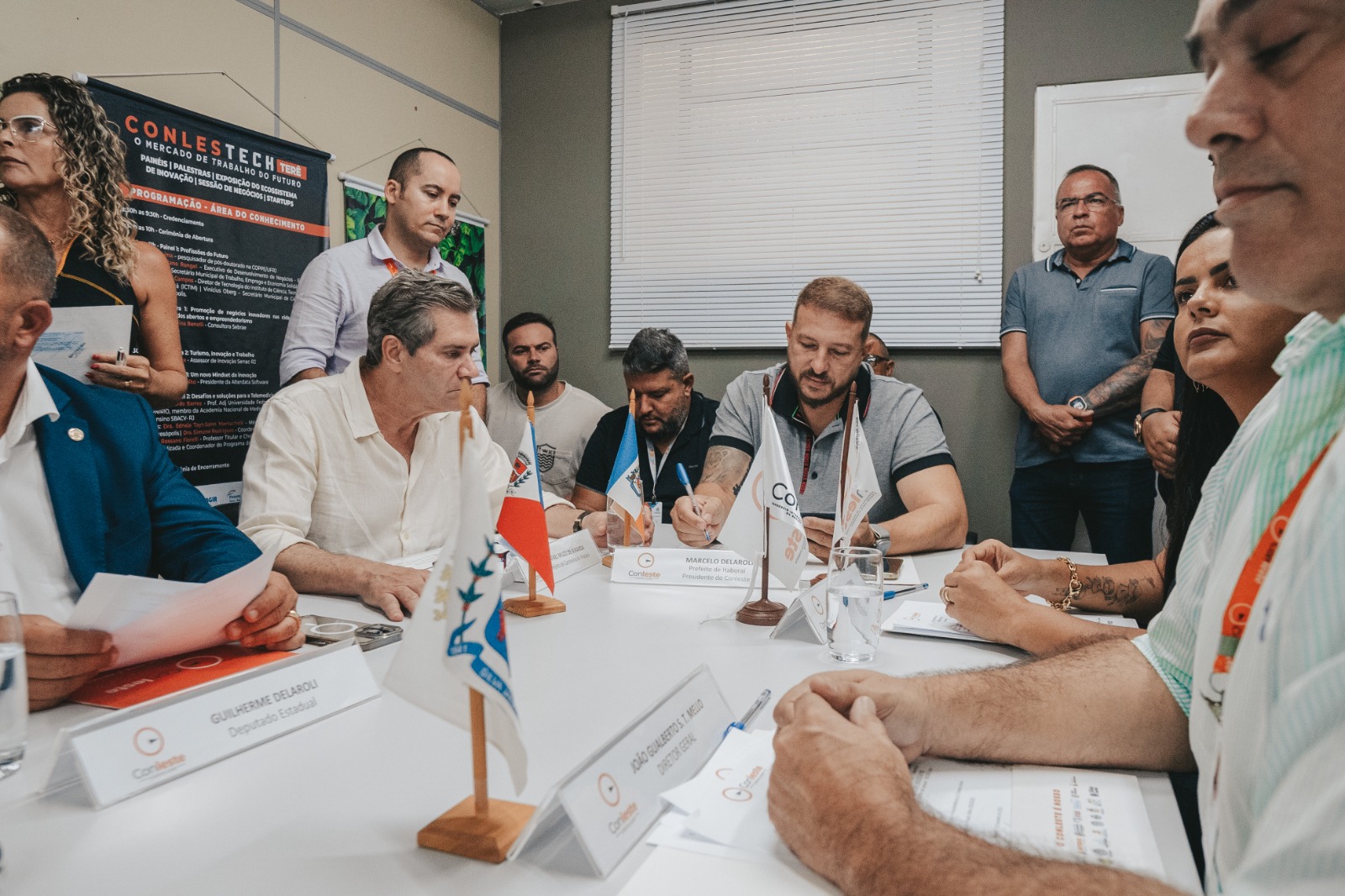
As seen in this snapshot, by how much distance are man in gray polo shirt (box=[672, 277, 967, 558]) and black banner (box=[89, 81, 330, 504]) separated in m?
1.91

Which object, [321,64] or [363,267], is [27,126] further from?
[321,64]

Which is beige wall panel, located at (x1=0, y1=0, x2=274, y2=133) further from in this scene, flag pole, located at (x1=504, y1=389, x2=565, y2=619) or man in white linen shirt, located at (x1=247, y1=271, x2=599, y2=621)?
flag pole, located at (x1=504, y1=389, x2=565, y2=619)

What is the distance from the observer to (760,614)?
158cm

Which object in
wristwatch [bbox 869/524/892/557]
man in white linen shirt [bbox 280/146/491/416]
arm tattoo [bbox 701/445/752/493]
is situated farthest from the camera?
man in white linen shirt [bbox 280/146/491/416]

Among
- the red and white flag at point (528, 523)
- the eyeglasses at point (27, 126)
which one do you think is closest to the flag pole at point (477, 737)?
the red and white flag at point (528, 523)

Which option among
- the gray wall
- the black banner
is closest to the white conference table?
the black banner

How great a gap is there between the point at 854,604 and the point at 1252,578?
695mm

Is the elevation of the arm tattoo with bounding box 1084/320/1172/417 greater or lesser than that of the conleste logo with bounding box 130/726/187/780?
greater

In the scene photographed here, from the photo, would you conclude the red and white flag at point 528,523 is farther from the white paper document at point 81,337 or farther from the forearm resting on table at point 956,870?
the white paper document at point 81,337

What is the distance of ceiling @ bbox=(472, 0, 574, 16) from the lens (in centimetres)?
478

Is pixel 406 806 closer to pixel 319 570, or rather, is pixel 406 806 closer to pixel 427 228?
pixel 319 570

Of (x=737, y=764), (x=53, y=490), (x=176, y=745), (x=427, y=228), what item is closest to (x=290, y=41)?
(x=427, y=228)

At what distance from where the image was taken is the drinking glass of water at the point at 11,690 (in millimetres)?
841

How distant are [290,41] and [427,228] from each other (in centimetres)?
95
